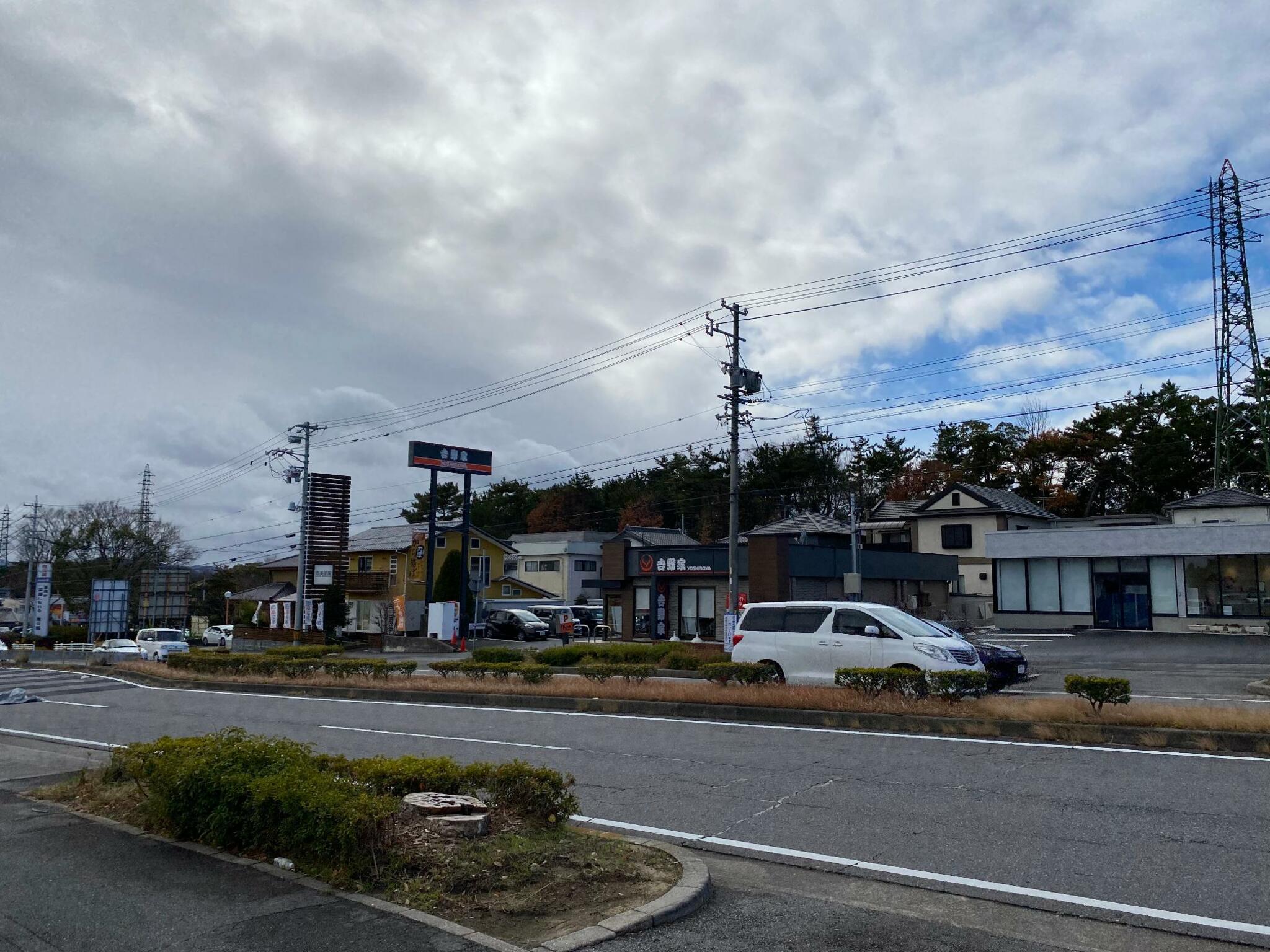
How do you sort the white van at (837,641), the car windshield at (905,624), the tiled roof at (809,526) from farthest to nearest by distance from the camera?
the tiled roof at (809,526) < the car windshield at (905,624) < the white van at (837,641)

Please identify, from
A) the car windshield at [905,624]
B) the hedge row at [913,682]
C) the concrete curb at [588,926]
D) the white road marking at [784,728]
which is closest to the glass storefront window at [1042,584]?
the car windshield at [905,624]

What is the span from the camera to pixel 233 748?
7.71 metres

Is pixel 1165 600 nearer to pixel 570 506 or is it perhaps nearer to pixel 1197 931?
pixel 1197 931

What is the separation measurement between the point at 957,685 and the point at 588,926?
9523 mm

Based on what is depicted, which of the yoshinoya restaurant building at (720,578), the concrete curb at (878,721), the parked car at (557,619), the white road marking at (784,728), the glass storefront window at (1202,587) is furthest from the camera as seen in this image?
the parked car at (557,619)

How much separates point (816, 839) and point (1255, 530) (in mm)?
Answer: 37336

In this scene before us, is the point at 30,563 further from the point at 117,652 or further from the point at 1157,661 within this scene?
the point at 1157,661

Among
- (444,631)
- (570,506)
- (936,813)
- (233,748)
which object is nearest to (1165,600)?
(444,631)

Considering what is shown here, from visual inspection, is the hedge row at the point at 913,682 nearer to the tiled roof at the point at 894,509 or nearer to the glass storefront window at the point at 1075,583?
the glass storefront window at the point at 1075,583

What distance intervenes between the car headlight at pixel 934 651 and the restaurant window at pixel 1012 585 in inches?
1199

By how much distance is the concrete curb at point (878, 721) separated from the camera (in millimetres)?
10836

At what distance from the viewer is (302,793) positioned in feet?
21.3

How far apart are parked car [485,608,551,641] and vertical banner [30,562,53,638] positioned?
2631 centimetres

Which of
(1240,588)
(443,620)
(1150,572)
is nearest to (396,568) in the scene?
(443,620)
